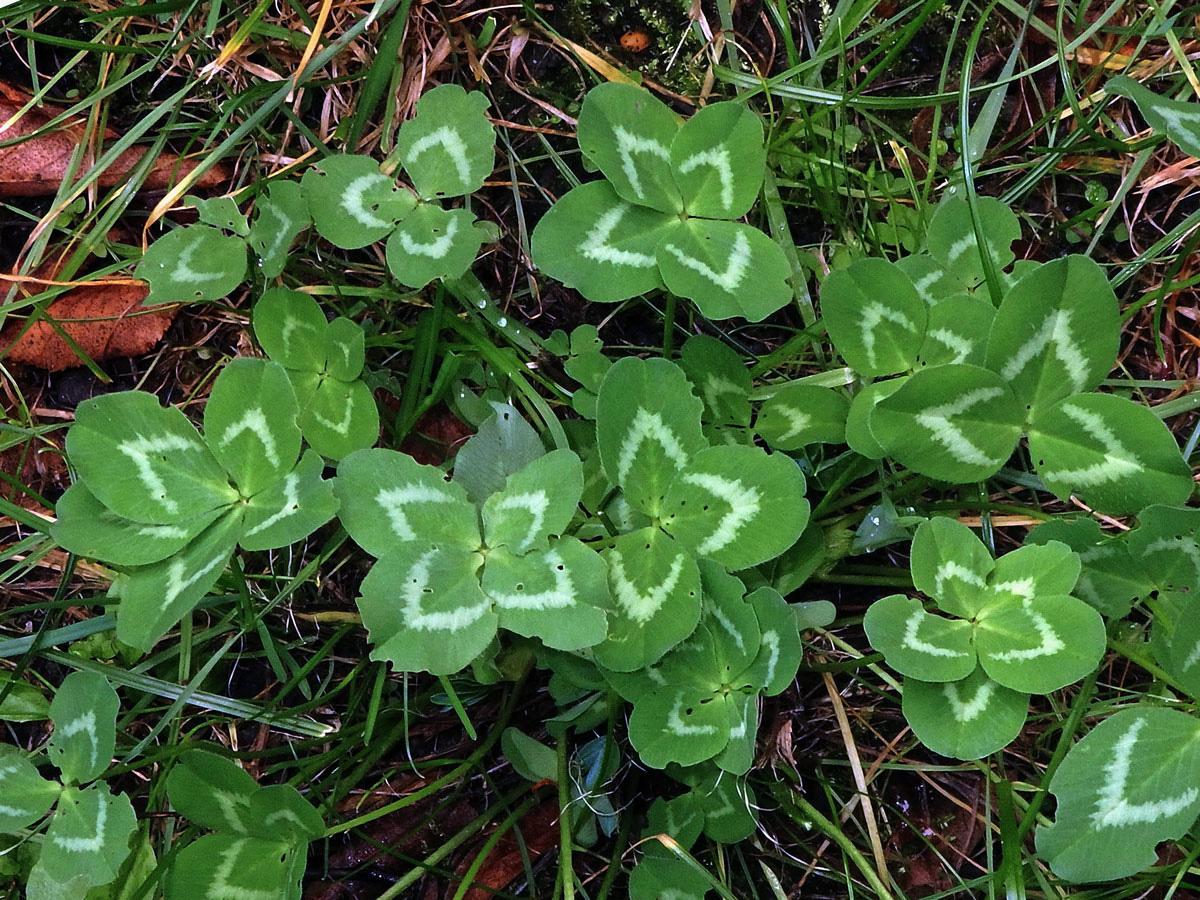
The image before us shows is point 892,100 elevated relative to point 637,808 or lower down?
elevated

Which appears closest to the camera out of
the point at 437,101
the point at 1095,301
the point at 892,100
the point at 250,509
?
the point at 1095,301

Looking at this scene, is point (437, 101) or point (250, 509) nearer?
point (250, 509)

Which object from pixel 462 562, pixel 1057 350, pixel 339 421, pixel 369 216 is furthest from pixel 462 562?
pixel 1057 350

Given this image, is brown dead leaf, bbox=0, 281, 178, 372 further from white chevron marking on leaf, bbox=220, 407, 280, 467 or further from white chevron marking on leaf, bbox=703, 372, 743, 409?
white chevron marking on leaf, bbox=703, 372, 743, 409

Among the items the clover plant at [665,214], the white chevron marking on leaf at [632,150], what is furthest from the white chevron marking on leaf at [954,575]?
the white chevron marking on leaf at [632,150]

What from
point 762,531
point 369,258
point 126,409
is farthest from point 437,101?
point 762,531

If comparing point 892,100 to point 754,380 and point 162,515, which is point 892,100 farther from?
point 162,515
